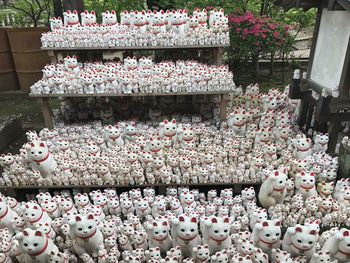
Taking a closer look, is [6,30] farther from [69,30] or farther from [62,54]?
[69,30]

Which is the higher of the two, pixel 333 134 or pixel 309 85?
pixel 309 85

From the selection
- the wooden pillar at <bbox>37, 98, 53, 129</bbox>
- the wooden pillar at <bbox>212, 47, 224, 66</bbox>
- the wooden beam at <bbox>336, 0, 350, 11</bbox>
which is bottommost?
the wooden pillar at <bbox>37, 98, 53, 129</bbox>

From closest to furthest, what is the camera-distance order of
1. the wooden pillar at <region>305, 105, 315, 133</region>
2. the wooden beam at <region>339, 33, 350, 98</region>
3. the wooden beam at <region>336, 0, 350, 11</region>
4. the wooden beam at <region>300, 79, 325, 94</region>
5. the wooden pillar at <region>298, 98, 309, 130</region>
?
the wooden beam at <region>336, 0, 350, 11</region>
the wooden beam at <region>339, 33, 350, 98</region>
the wooden beam at <region>300, 79, 325, 94</region>
the wooden pillar at <region>305, 105, 315, 133</region>
the wooden pillar at <region>298, 98, 309, 130</region>

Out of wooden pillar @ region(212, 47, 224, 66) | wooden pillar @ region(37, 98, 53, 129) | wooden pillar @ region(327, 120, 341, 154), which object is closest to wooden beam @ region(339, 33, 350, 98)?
wooden pillar @ region(327, 120, 341, 154)

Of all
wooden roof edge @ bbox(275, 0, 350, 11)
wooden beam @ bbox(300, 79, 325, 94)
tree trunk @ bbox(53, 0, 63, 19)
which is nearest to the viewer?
wooden roof edge @ bbox(275, 0, 350, 11)

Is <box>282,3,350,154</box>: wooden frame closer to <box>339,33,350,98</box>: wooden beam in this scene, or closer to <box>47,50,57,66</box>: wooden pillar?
<box>339,33,350,98</box>: wooden beam

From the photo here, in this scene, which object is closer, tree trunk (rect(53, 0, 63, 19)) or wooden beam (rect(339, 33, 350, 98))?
wooden beam (rect(339, 33, 350, 98))

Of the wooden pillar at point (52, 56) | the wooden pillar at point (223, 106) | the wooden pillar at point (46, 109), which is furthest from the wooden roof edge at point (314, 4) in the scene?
the wooden pillar at point (46, 109)

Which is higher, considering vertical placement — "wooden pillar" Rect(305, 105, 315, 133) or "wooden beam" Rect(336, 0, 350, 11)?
"wooden beam" Rect(336, 0, 350, 11)

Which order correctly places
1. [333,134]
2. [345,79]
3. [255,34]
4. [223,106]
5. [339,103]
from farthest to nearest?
[255,34] < [223,106] < [333,134] < [339,103] < [345,79]

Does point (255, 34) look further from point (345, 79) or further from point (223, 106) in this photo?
point (345, 79)

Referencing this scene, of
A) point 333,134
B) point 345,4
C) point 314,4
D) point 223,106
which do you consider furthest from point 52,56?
point 333,134

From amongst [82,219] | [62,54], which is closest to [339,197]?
[82,219]

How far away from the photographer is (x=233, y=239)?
3273 millimetres
